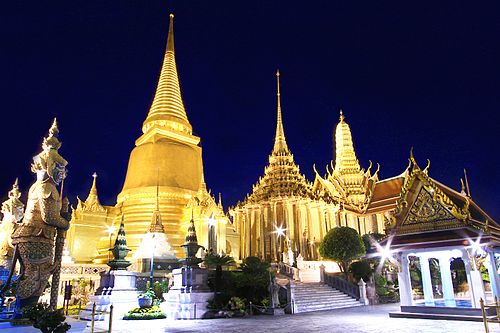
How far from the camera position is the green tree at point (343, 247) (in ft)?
78.1

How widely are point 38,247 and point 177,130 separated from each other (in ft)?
84.6

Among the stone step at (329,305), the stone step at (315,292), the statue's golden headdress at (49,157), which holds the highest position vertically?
the statue's golden headdress at (49,157)

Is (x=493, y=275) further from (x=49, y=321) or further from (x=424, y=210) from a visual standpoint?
(x=49, y=321)

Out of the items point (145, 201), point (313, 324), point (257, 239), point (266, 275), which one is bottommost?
point (313, 324)

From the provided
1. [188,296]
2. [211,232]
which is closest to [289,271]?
[211,232]

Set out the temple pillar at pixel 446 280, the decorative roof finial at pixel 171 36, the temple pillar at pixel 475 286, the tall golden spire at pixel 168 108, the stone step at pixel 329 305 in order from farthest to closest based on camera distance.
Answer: the decorative roof finial at pixel 171 36 → the tall golden spire at pixel 168 108 → the stone step at pixel 329 305 → the temple pillar at pixel 446 280 → the temple pillar at pixel 475 286

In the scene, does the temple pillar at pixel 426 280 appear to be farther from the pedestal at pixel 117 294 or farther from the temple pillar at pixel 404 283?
the pedestal at pixel 117 294

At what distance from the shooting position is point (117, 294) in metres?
15.1

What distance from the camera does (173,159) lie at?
31.3 meters

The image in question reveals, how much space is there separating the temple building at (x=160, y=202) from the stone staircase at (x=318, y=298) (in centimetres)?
923

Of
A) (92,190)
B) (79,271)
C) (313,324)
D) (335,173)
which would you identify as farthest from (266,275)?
(335,173)

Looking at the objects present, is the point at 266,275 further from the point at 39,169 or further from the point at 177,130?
the point at 177,130

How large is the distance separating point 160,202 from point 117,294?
551 inches

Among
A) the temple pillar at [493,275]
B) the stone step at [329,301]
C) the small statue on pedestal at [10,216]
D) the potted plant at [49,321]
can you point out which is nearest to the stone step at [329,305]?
the stone step at [329,301]
